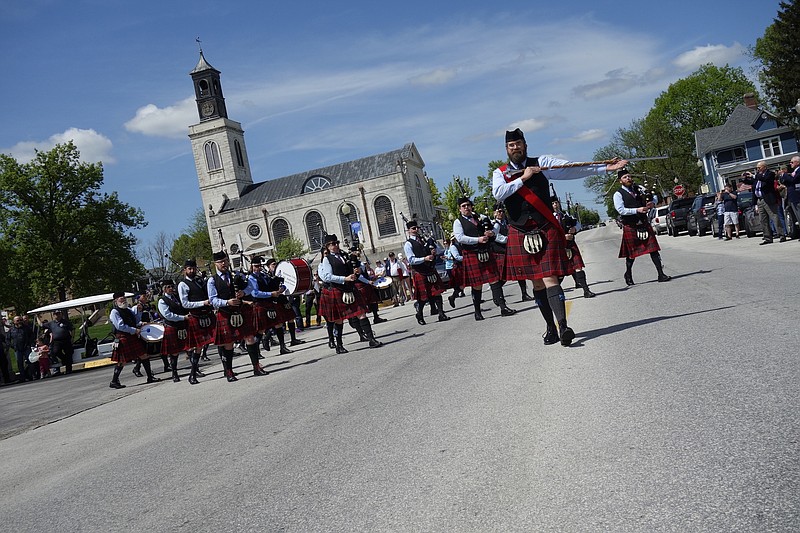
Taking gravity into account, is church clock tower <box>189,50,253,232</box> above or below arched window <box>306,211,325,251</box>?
above

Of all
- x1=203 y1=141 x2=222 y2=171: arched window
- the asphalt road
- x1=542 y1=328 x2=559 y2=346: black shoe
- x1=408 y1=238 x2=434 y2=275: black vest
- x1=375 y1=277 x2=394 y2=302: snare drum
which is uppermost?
x1=203 y1=141 x2=222 y2=171: arched window

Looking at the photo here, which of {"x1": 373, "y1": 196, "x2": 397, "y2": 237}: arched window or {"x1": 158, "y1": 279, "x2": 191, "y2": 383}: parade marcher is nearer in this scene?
{"x1": 158, "y1": 279, "x2": 191, "y2": 383}: parade marcher

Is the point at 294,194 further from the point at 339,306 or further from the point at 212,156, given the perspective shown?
the point at 339,306

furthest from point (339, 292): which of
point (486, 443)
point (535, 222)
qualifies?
point (486, 443)

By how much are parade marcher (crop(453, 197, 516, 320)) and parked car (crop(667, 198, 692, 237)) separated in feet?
84.6

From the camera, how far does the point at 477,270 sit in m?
13.4

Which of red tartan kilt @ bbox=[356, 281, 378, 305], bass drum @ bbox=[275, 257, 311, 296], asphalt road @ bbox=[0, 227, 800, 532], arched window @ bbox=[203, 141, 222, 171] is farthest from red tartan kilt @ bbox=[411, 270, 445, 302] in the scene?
arched window @ bbox=[203, 141, 222, 171]

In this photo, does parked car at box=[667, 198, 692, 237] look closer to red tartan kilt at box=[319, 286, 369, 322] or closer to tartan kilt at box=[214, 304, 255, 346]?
red tartan kilt at box=[319, 286, 369, 322]

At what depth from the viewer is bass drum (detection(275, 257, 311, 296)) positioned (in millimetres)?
16797

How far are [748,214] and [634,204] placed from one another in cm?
1132

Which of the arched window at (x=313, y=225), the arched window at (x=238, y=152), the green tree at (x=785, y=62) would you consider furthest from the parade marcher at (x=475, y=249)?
the arched window at (x=238, y=152)

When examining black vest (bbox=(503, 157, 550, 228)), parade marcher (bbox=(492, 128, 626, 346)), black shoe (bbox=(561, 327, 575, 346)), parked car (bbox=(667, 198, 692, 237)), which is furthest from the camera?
parked car (bbox=(667, 198, 692, 237))

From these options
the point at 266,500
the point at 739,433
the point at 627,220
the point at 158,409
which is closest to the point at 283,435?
the point at 266,500

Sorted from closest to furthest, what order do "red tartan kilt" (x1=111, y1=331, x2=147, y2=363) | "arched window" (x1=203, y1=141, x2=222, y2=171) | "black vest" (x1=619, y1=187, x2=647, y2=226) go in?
"black vest" (x1=619, y1=187, x2=647, y2=226) → "red tartan kilt" (x1=111, y1=331, x2=147, y2=363) → "arched window" (x1=203, y1=141, x2=222, y2=171)
